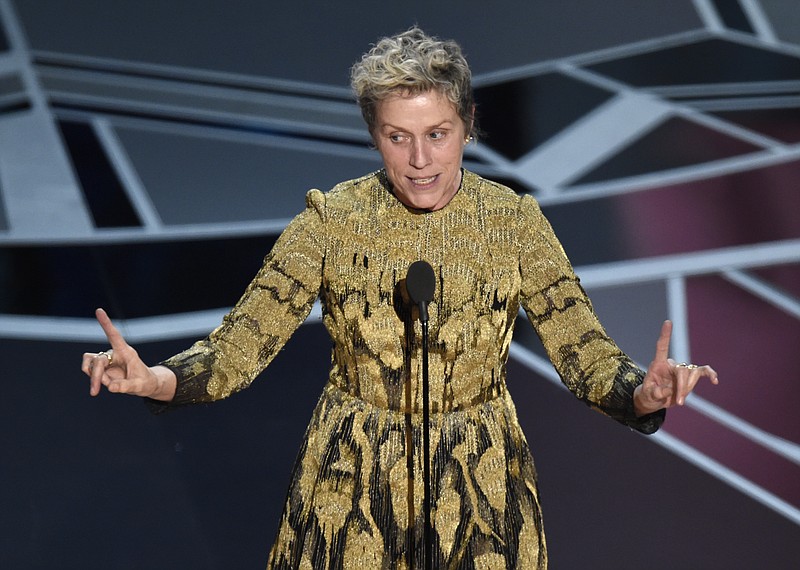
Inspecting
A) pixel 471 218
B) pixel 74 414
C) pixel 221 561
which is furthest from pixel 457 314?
pixel 74 414

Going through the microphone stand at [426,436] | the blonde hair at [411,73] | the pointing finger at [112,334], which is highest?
the blonde hair at [411,73]

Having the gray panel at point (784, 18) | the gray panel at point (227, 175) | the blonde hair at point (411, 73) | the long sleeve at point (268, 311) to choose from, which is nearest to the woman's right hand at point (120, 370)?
the long sleeve at point (268, 311)

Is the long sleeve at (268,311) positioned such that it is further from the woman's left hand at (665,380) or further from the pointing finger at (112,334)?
the woman's left hand at (665,380)

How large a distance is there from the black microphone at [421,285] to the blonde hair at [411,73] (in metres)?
0.31

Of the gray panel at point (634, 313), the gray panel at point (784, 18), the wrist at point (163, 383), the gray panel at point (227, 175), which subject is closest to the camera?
the wrist at point (163, 383)

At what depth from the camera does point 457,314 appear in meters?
1.91

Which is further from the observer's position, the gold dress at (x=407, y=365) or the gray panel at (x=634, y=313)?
the gray panel at (x=634, y=313)

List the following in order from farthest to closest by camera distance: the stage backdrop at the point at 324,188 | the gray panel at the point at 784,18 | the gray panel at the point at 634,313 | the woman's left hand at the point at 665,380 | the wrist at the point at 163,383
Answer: the gray panel at the point at 784,18
the gray panel at the point at 634,313
the stage backdrop at the point at 324,188
the wrist at the point at 163,383
the woman's left hand at the point at 665,380

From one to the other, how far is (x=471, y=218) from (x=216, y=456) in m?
2.05

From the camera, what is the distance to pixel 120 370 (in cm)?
176

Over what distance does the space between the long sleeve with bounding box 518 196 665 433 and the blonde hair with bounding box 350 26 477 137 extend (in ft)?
0.78

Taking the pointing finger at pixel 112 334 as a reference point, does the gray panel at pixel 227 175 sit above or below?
above

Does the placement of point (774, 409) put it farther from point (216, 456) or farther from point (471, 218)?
point (471, 218)

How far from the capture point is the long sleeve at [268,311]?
1.91m
